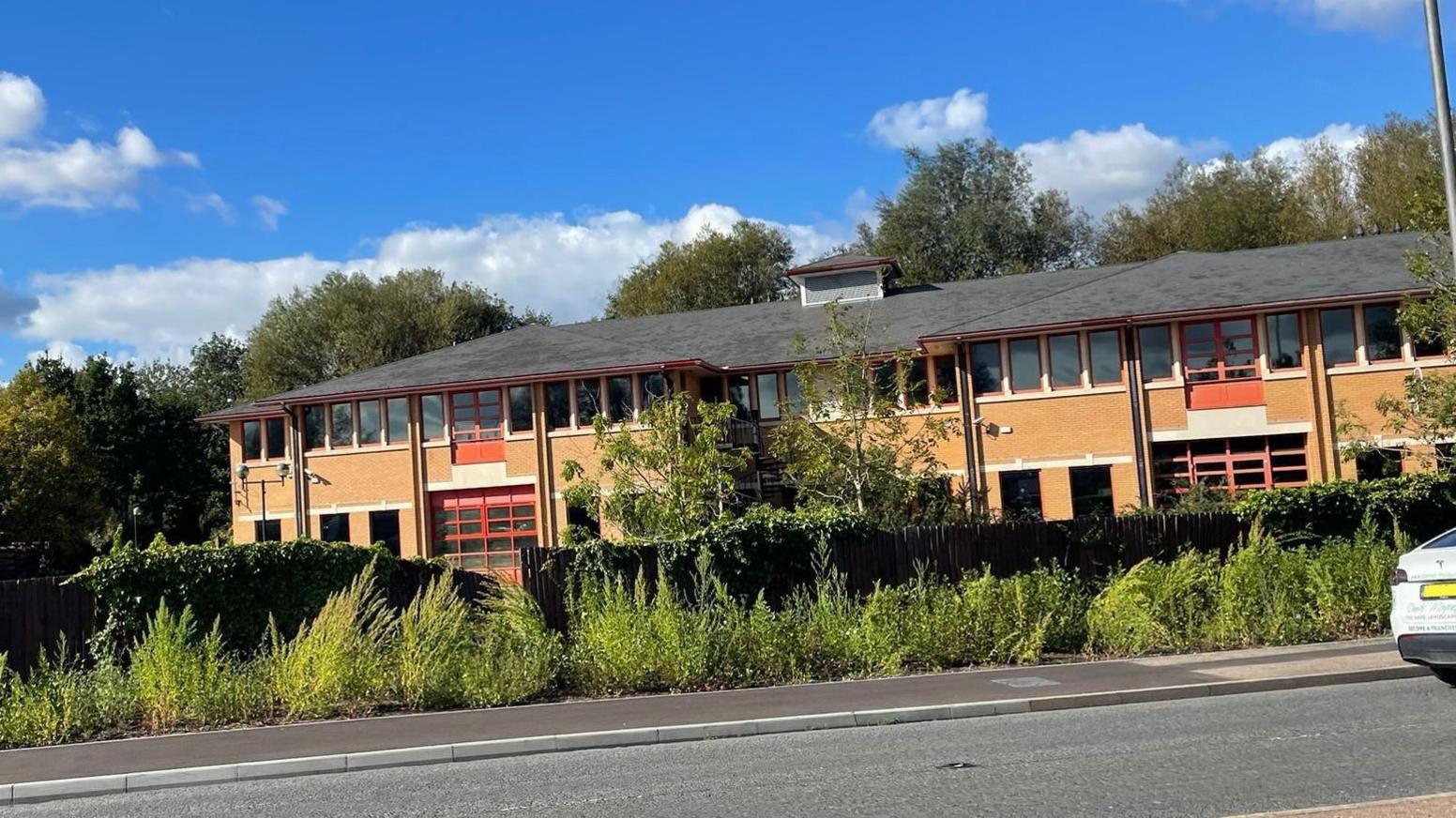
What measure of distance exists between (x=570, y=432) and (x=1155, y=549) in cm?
1946

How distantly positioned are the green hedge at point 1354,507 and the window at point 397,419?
23716 mm

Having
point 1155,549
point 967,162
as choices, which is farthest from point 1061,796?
point 967,162

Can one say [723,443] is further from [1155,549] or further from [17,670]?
[17,670]

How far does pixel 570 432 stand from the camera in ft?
109

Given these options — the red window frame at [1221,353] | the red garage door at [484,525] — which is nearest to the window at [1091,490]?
the red window frame at [1221,353]

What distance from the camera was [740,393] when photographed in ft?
113

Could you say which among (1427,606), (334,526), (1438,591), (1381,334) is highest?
(1381,334)

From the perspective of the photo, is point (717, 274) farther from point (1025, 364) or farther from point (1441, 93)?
point (1441, 93)

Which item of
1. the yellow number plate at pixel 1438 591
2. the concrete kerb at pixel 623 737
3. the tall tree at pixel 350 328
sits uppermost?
the tall tree at pixel 350 328

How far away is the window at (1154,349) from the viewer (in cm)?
3011

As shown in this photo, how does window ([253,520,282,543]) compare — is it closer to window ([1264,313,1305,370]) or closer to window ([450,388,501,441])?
window ([450,388,501,441])

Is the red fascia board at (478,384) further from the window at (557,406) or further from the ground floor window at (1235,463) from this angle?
the ground floor window at (1235,463)

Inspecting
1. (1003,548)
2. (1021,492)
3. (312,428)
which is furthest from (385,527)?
(1003,548)

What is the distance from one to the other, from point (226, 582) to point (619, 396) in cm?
1799
